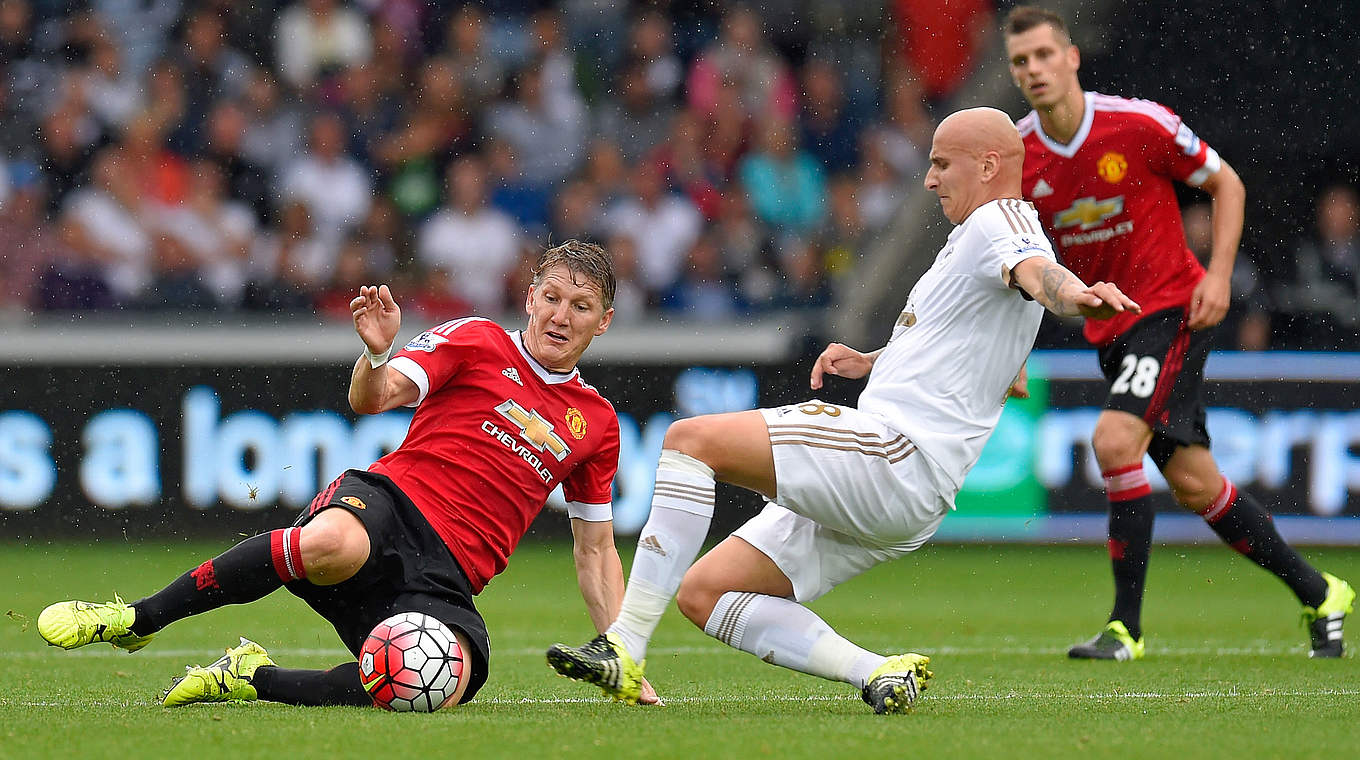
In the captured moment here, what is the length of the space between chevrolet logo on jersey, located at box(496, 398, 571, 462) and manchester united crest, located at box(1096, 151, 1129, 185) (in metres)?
2.71

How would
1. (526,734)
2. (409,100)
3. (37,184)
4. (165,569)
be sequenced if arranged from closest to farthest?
1. (526,734)
2. (165,569)
3. (37,184)
4. (409,100)

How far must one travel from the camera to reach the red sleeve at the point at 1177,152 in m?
6.43

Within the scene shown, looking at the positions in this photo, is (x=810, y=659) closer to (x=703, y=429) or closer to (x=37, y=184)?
(x=703, y=429)

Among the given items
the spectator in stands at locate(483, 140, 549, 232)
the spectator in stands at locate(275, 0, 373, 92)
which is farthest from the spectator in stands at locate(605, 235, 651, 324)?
the spectator in stands at locate(275, 0, 373, 92)

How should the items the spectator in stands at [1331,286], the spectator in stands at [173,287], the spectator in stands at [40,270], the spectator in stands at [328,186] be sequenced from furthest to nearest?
the spectator in stands at [328,186]
the spectator in stands at [40,270]
the spectator in stands at [173,287]
the spectator in stands at [1331,286]

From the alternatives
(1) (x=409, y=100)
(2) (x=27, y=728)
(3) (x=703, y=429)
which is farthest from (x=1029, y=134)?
(1) (x=409, y=100)

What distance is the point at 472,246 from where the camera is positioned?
39.1ft

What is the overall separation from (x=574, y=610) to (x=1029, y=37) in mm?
3359

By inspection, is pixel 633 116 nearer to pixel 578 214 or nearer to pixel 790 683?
pixel 578 214

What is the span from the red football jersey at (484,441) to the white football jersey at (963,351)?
89cm

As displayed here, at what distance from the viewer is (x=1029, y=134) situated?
6.62m

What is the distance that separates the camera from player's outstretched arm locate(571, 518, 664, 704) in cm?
493

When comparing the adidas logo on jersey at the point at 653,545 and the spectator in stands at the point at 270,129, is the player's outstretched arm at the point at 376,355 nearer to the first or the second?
the adidas logo on jersey at the point at 653,545

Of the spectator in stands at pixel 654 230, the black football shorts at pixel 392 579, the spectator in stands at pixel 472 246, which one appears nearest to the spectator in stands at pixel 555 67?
the spectator in stands at pixel 654 230
